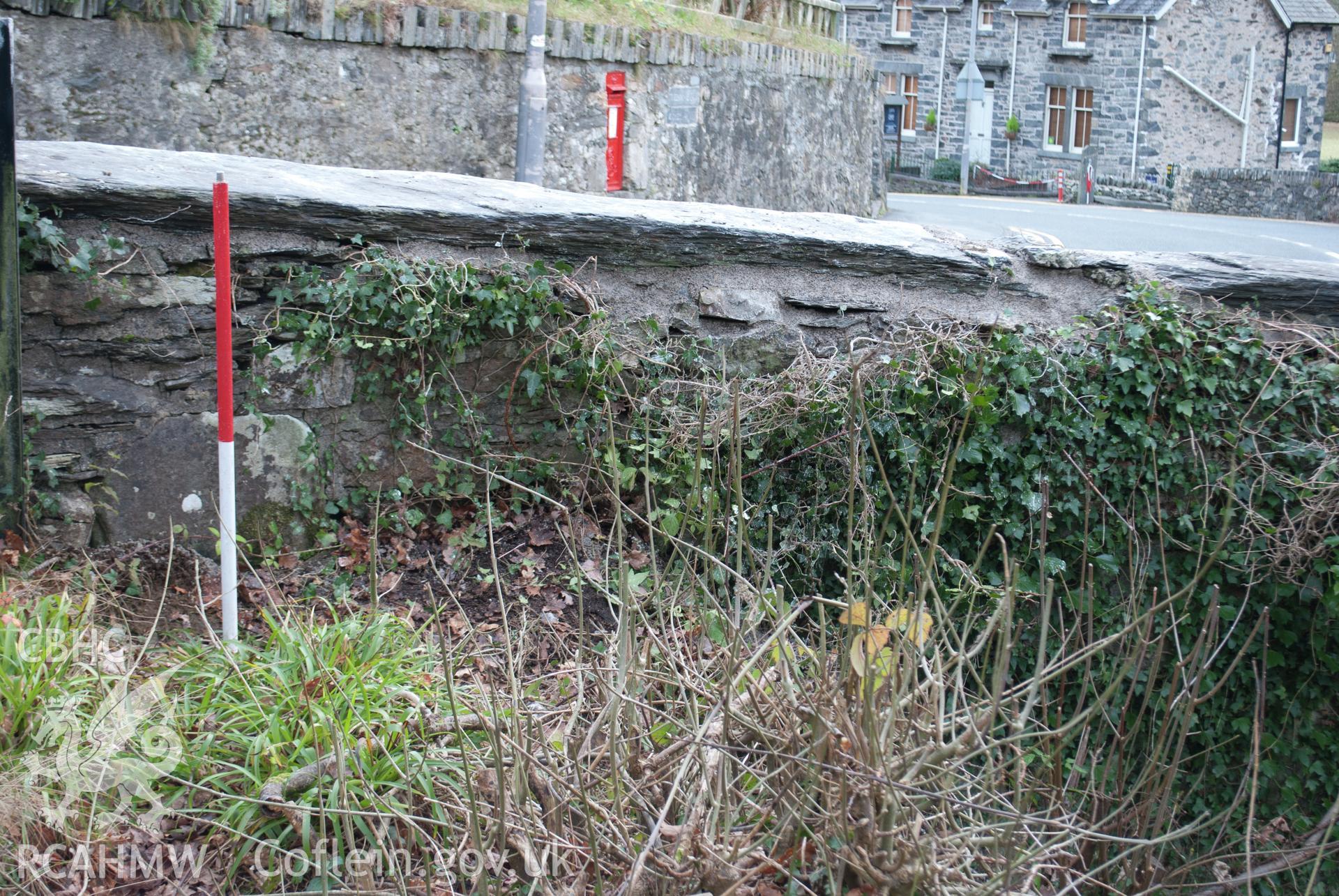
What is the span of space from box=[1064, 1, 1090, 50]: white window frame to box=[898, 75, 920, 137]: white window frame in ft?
14.5

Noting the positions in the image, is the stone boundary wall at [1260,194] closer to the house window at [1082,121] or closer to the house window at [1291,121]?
the house window at [1082,121]

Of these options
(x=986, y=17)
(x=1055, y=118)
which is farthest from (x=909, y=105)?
(x=1055, y=118)

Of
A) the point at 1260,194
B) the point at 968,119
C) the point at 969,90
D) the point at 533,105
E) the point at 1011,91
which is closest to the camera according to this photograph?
the point at 533,105

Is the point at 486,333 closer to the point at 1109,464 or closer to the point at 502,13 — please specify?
the point at 1109,464

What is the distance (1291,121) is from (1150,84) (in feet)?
11.3

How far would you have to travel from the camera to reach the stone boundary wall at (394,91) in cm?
701

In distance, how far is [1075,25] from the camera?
95.3 ft

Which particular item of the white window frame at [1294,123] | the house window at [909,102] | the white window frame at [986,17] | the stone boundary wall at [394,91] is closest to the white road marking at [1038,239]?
the stone boundary wall at [394,91]

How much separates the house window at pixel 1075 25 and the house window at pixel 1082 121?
1192 mm

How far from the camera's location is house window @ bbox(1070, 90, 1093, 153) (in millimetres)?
29000

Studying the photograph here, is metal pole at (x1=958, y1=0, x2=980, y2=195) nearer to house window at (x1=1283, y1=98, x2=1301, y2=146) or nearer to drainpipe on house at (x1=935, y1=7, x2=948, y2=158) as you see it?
drainpipe on house at (x1=935, y1=7, x2=948, y2=158)

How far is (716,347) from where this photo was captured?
13.9 feet

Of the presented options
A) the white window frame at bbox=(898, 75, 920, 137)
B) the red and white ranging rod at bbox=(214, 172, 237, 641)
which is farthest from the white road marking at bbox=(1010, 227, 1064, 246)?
the white window frame at bbox=(898, 75, 920, 137)

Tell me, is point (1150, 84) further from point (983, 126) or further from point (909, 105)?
point (909, 105)
